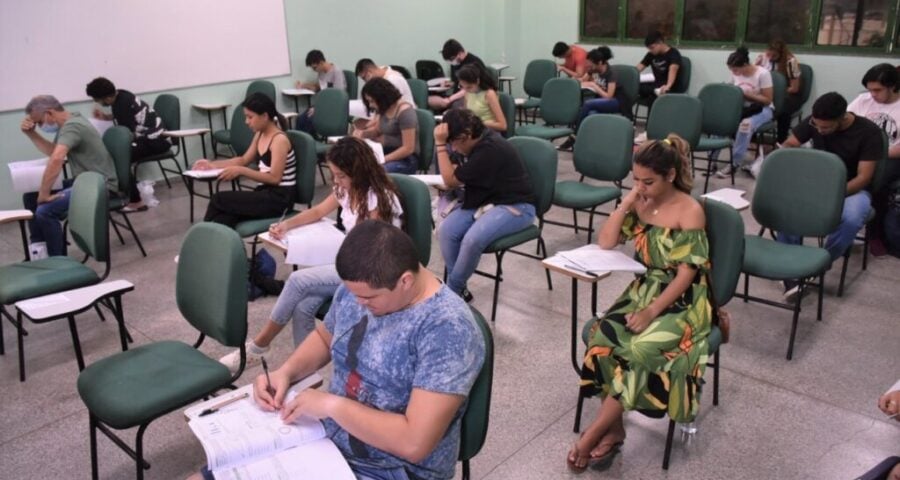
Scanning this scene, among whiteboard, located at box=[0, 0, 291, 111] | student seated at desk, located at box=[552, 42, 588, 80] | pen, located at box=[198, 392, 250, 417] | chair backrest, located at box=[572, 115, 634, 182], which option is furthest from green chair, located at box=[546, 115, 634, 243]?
whiteboard, located at box=[0, 0, 291, 111]

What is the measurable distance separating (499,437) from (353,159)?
132cm

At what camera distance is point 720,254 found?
2547mm

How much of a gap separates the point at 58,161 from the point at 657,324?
3879mm

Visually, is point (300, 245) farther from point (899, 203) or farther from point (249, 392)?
point (899, 203)

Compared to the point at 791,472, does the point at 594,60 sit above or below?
above

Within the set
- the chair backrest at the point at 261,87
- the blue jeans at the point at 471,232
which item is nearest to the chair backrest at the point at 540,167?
the blue jeans at the point at 471,232

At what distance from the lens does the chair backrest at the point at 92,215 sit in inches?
125

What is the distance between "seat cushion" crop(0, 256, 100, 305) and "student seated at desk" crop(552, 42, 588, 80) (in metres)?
6.16

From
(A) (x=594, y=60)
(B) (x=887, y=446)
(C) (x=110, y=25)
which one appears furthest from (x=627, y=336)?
(C) (x=110, y=25)

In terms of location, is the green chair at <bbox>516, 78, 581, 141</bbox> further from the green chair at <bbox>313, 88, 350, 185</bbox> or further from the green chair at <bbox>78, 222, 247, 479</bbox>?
the green chair at <bbox>78, 222, 247, 479</bbox>

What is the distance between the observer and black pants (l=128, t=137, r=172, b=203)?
5.77 m

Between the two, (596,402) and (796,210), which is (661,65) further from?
(596,402)

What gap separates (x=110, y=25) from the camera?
20.6 ft

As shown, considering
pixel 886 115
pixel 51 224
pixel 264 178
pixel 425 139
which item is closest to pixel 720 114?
pixel 886 115
